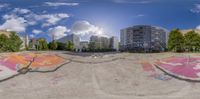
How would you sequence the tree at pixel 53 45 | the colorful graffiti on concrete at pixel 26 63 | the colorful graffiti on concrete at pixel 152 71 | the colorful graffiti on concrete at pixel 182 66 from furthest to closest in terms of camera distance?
the tree at pixel 53 45 < the colorful graffiti on concrete at pixel 26 63 < the colorful graffiti on concrete at pixel 152 71 < the colorful graffiti on concrete at pixel 182 66

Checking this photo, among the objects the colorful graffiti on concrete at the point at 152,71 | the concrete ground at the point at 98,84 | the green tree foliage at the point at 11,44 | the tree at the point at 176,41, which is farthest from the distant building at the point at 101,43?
the concrete ground at the point at 98,84

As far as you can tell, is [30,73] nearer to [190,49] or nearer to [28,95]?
[28,95]

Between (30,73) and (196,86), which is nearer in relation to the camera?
(196,86)

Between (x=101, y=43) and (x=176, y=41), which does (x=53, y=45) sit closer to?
(x=176, y=41)

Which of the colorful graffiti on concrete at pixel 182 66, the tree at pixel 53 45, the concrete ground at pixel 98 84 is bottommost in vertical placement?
the concrete ground at pixel 98 84

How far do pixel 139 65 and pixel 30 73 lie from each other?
13.5m

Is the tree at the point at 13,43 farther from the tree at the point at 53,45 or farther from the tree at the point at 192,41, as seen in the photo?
the tree at the point at 192,41

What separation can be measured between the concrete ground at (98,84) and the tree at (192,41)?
1062 cm

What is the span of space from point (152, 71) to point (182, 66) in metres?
3.75

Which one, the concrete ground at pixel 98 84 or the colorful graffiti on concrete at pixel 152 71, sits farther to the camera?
the colorful graffiti on concrete at pixel 152 71

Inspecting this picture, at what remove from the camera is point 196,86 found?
83.5 feet

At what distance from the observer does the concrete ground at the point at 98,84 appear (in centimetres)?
2295

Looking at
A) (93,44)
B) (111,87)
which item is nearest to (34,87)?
(111,87)

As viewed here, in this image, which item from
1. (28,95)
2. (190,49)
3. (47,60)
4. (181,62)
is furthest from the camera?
(190,49)
